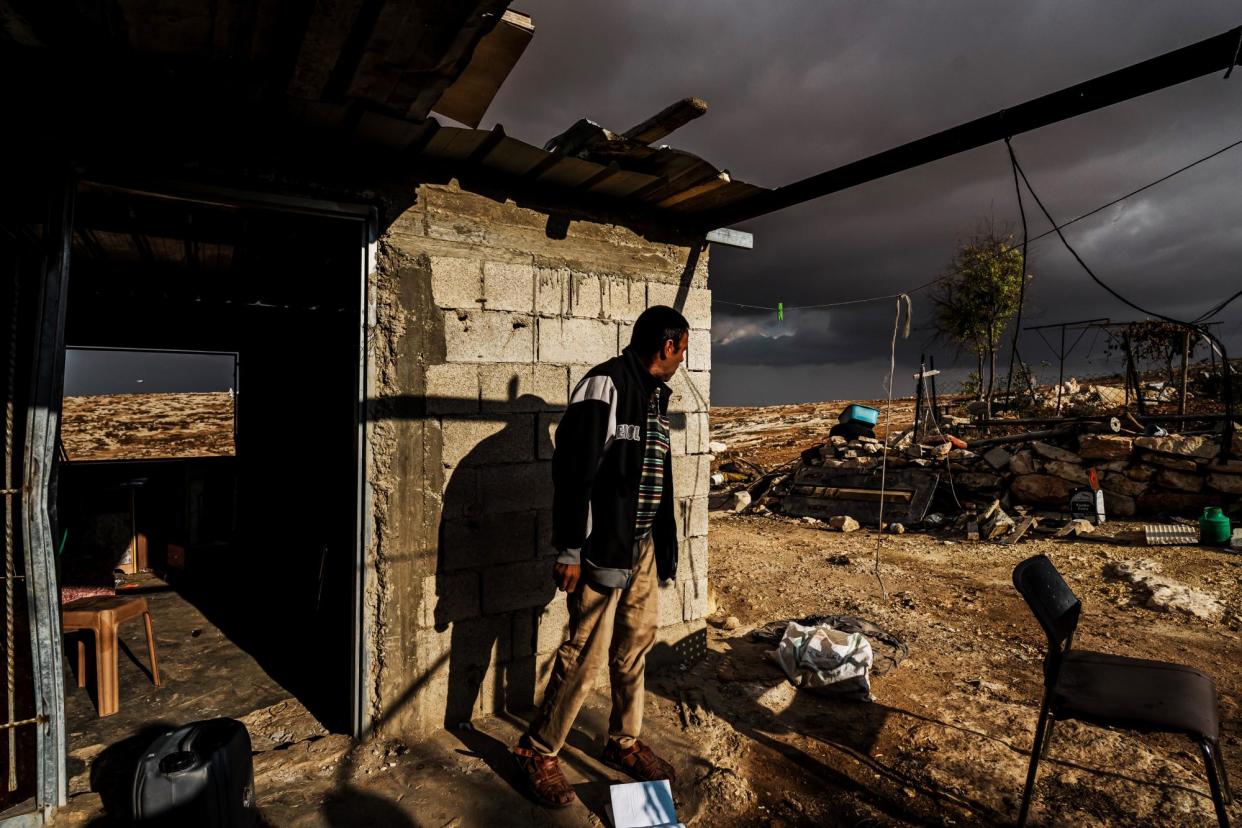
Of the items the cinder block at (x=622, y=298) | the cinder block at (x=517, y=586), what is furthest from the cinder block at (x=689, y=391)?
the cinder block at (x=517, y=586)

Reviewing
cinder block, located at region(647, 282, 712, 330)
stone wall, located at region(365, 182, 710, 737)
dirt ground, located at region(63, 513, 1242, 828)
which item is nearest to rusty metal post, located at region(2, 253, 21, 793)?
dirt ground, located at region(63, 513, 1242, 828)

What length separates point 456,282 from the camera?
3330mm

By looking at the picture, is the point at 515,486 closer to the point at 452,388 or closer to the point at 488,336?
the point at 452,388

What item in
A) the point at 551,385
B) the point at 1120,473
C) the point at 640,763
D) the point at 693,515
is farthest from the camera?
the point at 1120,473

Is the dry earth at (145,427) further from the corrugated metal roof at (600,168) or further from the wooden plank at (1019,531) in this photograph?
the wooden plank at (1019,531)

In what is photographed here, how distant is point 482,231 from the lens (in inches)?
135

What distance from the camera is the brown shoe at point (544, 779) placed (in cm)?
275

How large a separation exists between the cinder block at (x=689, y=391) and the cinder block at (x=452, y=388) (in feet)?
4.22

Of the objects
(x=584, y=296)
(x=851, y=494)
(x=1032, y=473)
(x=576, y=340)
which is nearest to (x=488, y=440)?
(x=576, y=340)

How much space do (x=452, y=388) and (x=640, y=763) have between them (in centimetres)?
201

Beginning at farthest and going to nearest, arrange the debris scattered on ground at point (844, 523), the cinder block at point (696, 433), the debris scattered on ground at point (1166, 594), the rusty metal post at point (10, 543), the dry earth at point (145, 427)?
the dry earth at point (145, 427)
the debris scattered on ground at point (844, 523)
the debris scattered on ground at point (1166, 594)
the cinder block at point (696, 433)
the rusty metal post at point (10, 543)

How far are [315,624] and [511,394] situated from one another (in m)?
2.95

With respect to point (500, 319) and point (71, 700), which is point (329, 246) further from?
point (71, 700)

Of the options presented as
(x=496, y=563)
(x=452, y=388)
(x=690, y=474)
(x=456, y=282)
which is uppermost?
(x=456, y=282)
